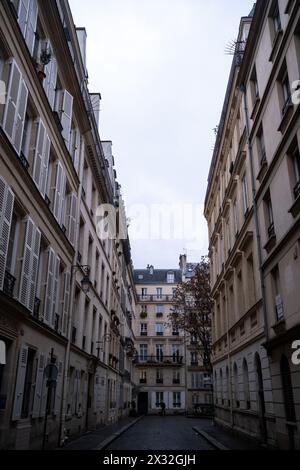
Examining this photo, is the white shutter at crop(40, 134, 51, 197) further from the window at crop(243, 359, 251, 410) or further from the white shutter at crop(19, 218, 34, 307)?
the window at crop(243, 359, 251, 410)

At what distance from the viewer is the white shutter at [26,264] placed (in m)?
11.9

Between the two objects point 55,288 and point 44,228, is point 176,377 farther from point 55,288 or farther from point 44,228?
point 44,228

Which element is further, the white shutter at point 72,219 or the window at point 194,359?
the window at point 194,359

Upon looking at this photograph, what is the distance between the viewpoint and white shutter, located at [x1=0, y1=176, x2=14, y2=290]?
1031cm

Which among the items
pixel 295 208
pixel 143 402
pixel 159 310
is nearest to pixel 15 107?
pixel 295 208

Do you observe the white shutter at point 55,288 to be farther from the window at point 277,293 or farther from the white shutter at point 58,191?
the window at point 277,293

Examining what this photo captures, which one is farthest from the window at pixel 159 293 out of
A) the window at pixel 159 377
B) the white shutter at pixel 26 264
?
the white shutter at pixel 26 264

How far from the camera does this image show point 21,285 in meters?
11.8

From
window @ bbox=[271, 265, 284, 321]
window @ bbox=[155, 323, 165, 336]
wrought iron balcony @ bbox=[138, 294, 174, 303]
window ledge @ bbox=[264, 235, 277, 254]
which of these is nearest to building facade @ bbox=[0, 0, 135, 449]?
window ledge @ bbox=[264, 235, 277, 254]

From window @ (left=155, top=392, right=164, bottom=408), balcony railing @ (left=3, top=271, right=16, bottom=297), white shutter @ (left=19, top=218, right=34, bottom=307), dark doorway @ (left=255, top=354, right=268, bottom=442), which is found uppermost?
white shutter @ (left=19, top=218, right=34, bottom=307)

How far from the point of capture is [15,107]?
11344 mm

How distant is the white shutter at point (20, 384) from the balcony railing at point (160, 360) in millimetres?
51107

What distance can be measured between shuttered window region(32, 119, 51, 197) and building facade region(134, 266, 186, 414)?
146 ft

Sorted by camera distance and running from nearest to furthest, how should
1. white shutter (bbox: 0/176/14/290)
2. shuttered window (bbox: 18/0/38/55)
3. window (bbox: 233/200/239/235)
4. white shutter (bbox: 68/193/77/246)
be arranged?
white shutter (bbox: 0/176/14/290) → shuttered window (bbox: 18/0/38/55) → white shutter (bbox: 68/193/77/246) → window (bbox: 233/200/239/235)
